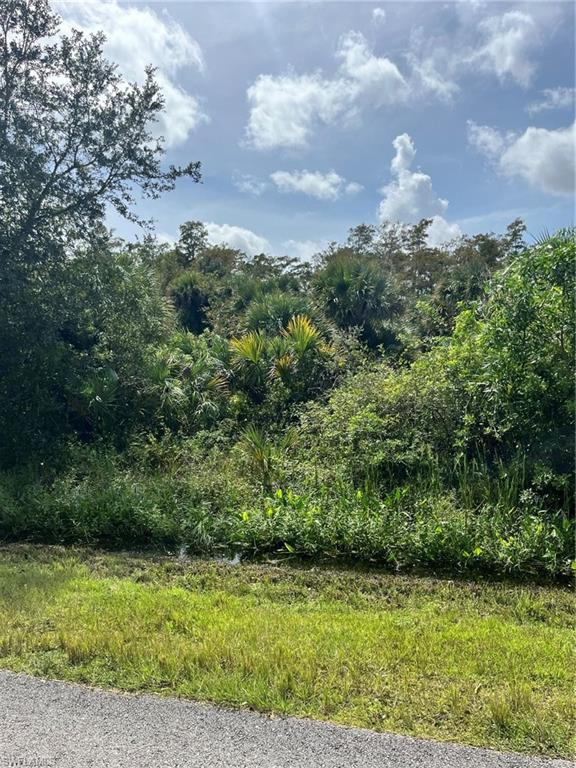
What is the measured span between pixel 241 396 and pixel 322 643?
8.08 m

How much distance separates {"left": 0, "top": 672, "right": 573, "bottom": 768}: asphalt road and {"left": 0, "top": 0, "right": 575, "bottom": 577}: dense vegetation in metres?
2.99

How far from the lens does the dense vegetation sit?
239 inches

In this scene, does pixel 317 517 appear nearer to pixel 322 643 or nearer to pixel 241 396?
pixel 322 643

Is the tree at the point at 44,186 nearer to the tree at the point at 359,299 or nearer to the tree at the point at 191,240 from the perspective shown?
the tree at the point at 359,299

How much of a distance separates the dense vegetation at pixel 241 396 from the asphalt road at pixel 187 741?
2992 mm

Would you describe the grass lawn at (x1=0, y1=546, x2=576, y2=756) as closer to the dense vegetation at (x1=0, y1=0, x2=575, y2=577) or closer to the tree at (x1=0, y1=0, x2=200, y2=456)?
the dense vegetation at (x1=0, y1=0, x2=575, y2=577)

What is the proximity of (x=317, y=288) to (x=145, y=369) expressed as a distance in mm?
5762

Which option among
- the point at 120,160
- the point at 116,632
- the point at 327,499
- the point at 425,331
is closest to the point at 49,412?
Answer: the point at 120,160

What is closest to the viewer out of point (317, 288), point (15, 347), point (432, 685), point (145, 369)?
point (432, 685)

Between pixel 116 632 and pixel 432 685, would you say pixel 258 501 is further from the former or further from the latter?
pixel 432 685

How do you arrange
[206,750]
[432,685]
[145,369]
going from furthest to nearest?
[145,369], [432,685], [206,750]

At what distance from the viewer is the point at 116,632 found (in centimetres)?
367

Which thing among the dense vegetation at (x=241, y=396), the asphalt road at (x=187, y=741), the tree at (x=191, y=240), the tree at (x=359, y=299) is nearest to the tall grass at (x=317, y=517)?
the dense vegetation at (x=241, y=396)

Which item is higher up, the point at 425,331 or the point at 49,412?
the point at 425,331
